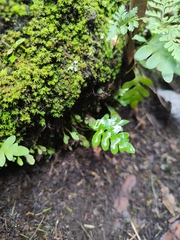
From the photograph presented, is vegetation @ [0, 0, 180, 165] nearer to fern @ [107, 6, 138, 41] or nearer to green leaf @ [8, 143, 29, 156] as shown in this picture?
fern @ [107, 6, 138, 41]

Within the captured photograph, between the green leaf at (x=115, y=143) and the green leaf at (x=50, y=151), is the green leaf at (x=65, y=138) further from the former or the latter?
the green leaf at (x=115, y=143)

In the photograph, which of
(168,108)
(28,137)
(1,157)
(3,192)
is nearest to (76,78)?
(28,137)

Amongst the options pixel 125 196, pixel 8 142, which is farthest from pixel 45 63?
pixel 125 196

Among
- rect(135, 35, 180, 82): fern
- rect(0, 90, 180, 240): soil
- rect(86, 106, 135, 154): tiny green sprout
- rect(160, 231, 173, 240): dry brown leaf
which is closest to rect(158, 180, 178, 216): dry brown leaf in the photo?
rect(0, 90, 180, 240): soil

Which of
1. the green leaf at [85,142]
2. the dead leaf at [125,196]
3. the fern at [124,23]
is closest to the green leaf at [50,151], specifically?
the green leaf at [85,142]

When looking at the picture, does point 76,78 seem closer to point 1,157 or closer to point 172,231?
point 1,157
